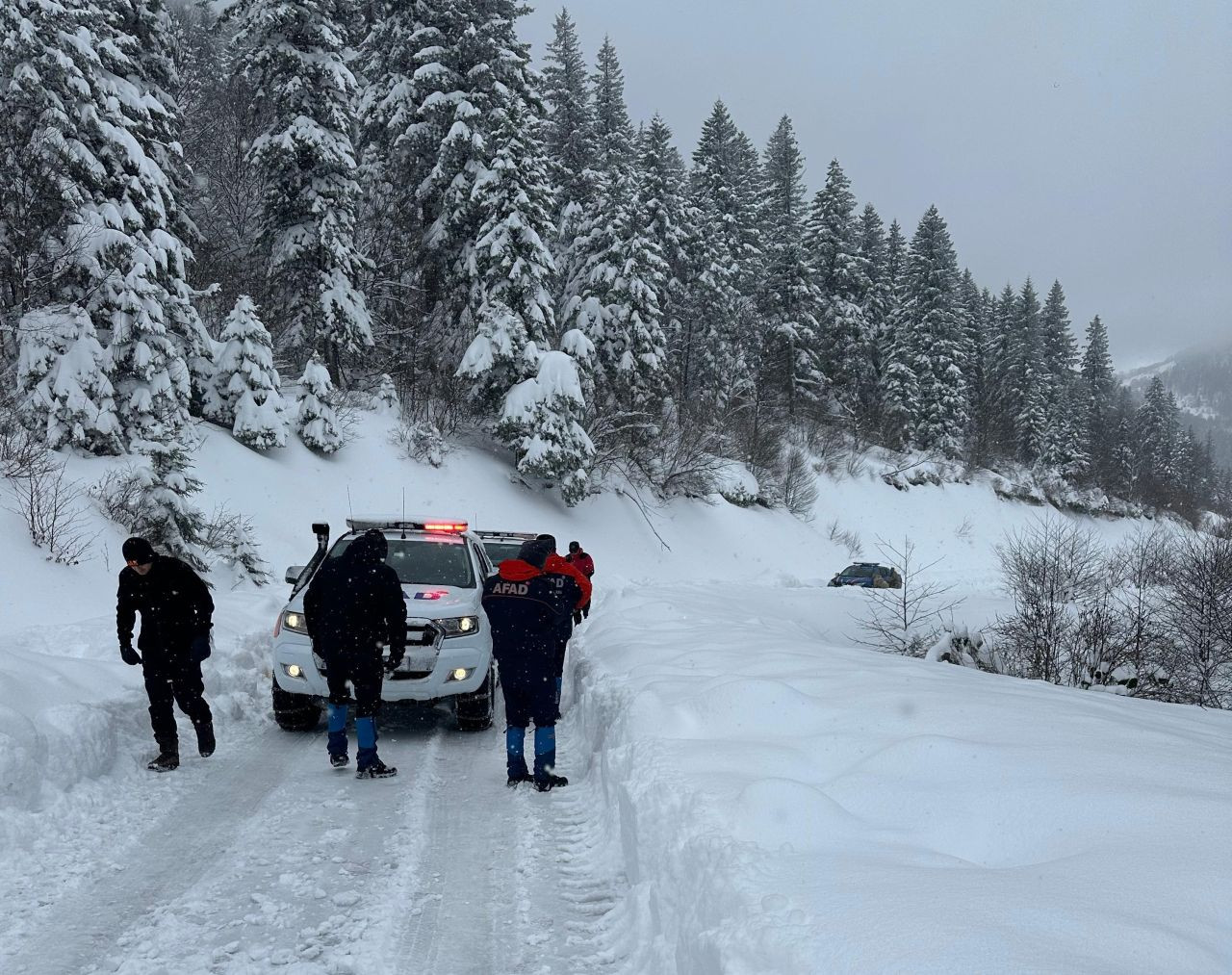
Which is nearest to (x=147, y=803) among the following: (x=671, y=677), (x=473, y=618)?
(x=473, y=618)

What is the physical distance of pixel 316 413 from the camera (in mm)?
21297

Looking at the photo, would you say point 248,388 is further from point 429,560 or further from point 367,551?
point 367,551

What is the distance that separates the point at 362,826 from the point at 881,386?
4749 centimetres

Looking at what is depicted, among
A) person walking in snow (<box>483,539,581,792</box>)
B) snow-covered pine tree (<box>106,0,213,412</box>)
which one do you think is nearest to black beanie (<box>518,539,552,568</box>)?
person walking in snow (<box>483,539,581,792</box>)

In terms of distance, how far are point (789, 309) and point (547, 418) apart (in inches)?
900

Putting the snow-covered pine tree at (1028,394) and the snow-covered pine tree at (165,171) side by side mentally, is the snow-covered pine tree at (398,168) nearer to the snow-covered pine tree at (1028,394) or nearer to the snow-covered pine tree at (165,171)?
the snow-covered pine tree at (165,171)

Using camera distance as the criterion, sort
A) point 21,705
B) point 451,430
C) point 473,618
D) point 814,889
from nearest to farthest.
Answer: point 814,889
point 21,705
point 473,618
point 451,430

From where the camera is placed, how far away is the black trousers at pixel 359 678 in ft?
21.0

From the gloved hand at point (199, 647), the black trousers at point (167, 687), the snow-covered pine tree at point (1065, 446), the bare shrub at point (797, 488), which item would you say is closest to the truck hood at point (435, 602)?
the gloved hand at point (199, 647)

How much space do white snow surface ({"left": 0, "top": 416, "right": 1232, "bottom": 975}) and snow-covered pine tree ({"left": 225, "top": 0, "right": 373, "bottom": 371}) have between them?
16.6 m

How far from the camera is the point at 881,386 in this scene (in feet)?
160

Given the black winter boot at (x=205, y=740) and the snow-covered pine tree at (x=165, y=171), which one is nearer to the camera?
the black winter boot at (x=205, y=740)

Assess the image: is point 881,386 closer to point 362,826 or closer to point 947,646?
point 947,646

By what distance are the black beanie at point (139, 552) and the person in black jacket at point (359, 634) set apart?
1.27 metres
